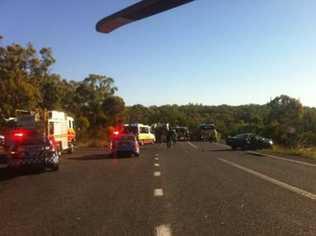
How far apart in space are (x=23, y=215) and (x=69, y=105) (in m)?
84.2

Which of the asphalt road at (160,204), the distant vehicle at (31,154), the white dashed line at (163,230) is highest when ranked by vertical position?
the distant vehicle at (31,154)

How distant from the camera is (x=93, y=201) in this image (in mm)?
14078

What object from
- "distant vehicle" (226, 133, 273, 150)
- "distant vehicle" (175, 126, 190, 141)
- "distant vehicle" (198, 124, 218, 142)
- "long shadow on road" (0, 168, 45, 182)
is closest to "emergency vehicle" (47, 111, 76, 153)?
"long shadow on road" (0, 168, 45, 182)

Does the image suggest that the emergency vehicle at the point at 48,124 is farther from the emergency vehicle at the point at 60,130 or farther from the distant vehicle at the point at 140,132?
the distant vehicle at the point at 140,132

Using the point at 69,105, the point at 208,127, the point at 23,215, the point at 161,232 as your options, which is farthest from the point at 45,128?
the point at 69,105

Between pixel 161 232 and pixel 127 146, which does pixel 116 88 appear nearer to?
pixel 127 146

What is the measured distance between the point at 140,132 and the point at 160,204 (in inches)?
1942

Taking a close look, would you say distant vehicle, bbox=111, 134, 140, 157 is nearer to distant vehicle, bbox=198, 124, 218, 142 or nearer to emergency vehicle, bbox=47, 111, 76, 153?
emergency vehicle, bbox=47, 111, 76, 153

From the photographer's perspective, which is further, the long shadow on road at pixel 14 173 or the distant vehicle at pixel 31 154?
the distant vehicle at pixel 31 154

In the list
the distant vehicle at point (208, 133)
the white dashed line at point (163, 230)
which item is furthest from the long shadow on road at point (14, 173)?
the distant vehicle at point (208, 133)

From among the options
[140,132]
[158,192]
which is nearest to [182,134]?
[140,132]

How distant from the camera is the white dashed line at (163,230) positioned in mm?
9500

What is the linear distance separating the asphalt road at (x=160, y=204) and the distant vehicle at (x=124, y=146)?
14.6 metres

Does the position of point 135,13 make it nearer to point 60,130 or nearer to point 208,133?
point 60,130
